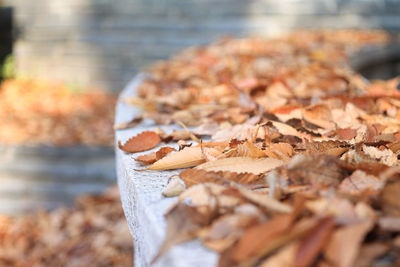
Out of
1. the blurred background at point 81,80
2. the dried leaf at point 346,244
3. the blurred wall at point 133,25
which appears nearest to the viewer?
the dried leaf at point 346,244

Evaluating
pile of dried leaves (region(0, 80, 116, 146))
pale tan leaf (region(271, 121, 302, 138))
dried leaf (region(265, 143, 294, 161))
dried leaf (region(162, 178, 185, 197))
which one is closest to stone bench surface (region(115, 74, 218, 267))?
dried leaf (region(162, 178, 185, 197))

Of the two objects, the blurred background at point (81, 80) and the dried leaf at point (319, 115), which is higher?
the dried leaf at point (319, 115)

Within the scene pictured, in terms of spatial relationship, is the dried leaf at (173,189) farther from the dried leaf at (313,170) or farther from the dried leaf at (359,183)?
the dried leaf at (359,183)

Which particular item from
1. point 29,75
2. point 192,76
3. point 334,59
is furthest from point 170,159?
point 29,75

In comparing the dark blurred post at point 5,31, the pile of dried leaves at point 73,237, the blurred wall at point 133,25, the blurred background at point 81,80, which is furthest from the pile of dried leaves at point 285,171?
the dark blurred post at point 5,31

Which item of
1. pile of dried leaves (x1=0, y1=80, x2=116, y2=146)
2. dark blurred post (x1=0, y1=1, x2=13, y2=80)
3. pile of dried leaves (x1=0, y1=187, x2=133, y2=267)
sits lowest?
pile of dried leaves (x1=0, y1=187, x2=133, y2=267)

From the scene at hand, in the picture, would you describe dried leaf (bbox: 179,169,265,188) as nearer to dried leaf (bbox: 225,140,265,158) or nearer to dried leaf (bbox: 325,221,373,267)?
dried leaf (bbox: 225,140,265,158)

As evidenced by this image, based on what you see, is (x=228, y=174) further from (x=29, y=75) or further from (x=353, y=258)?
(x=29, y=75)
